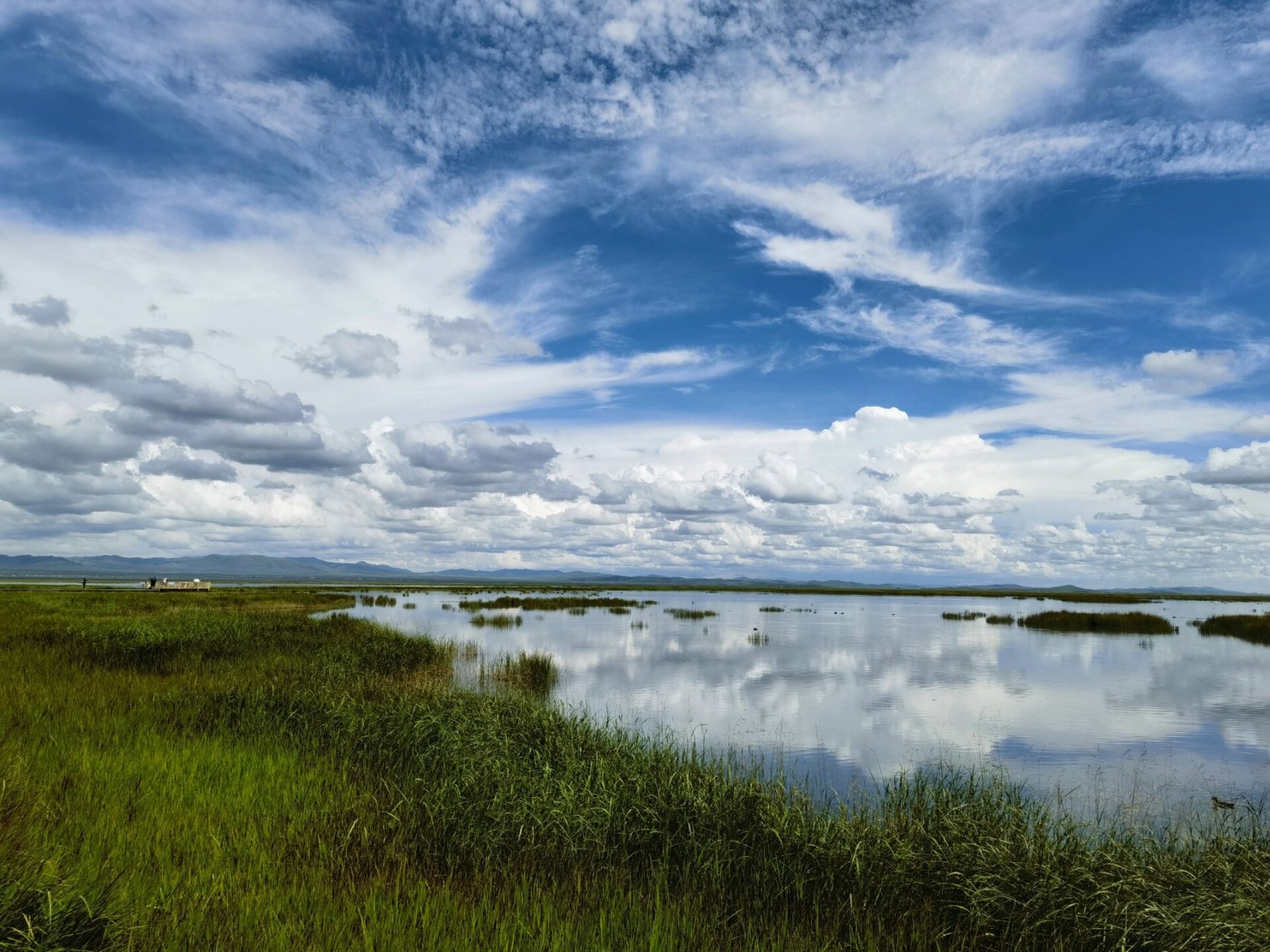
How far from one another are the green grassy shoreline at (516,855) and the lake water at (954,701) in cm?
374

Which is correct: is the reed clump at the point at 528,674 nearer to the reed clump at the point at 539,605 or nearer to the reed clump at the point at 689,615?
the reed clump at the point at 689,615

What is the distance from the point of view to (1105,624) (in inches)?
2549

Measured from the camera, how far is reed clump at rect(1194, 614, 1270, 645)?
57.4 meters

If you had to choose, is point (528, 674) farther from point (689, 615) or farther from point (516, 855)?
point (689, 615)

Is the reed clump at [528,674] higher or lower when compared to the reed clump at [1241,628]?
higher

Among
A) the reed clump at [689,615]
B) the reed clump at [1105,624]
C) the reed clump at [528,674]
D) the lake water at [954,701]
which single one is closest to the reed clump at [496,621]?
the lake water at [954,701]

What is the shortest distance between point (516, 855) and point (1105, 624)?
71.3 meters

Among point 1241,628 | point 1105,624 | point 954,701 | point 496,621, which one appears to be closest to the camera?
point 954,701

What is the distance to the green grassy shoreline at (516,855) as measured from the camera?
7000mm

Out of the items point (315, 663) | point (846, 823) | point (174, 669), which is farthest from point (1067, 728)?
point (174, 669)

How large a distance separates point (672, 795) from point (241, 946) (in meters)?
6.67

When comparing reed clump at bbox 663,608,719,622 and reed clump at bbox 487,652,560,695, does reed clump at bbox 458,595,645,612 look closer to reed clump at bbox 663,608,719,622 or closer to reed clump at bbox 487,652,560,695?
reed clump at bbox 663,608,719,622

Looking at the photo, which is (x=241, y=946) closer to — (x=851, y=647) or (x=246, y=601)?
(x=851, y=647)

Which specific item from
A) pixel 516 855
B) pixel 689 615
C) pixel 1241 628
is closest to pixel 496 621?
pixel 689 615
